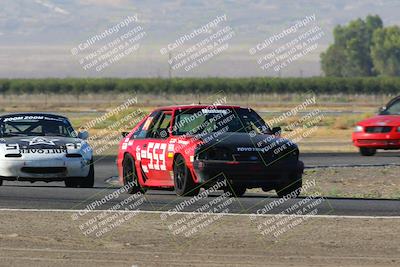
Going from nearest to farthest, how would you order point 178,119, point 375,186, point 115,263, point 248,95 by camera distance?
point 115,263 → point 178,119 → point 375,186 → point 248,95

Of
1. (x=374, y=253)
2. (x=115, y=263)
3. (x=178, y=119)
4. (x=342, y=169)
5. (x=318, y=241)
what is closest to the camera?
(x=115, y=263)

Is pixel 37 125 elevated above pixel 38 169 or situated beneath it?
elevated above

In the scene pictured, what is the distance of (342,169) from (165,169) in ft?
27.0

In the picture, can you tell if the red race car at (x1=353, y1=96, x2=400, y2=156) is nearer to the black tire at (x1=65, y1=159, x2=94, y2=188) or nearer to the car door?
the black tire at (x1=65, y1=159, x2=94, y2=188)

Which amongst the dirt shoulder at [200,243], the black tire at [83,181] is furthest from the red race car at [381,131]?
the dirt shoulder at [200,243]

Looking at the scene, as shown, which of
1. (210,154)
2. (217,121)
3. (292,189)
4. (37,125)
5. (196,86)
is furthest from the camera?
(196,86)

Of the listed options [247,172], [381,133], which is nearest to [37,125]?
[247,172]

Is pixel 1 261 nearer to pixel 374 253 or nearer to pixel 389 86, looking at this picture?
pixel 374 253

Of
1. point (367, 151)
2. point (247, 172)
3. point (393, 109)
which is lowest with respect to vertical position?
point (367, 151)

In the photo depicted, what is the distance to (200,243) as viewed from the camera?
12984mm

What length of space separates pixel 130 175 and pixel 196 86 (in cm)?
12337

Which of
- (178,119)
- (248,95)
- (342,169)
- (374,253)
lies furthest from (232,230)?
(248,95)

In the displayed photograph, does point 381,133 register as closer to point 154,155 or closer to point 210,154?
point 154,155

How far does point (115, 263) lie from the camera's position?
37.1ft
